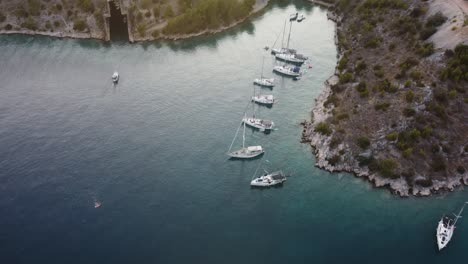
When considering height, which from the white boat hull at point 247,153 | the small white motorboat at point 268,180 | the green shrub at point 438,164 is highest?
the green shrub at point 438,164

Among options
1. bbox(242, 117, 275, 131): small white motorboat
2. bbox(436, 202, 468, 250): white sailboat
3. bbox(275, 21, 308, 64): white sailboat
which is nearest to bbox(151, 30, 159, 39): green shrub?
bbox(275, 21, 308, 64): white sailboat

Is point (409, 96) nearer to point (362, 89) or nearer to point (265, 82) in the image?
point (362, 89)

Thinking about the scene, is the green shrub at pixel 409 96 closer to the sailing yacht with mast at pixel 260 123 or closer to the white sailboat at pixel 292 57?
the sailing yacht with mast at pixel 260 123

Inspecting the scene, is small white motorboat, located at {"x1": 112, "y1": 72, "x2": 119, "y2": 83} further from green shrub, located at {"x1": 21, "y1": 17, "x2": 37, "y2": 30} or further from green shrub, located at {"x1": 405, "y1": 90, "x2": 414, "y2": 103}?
green shrub, located at {"x1": 405, "y1": 90, "x2": 414, "y2": 103}

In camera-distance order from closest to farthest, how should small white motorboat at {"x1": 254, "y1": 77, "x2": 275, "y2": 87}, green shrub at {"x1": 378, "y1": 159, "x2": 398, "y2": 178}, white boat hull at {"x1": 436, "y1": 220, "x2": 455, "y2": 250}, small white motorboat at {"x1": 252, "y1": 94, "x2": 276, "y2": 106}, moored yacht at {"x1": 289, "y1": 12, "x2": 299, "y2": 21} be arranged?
white boat hull at {"x1": 436, "y1": 220, "x2": 455, "y2": 250}
green shrub at {"x1": 378, "y1": 159, "x2": 398, "y2": 178}
small white motorboat at {"x1": 252, "y1": 94, "x2": 276, "y2": 106}
small white motorboat at {"x1": 254, "y1": 77, "x2": 275, "y2": 87}
moored yacht at {"x1": 289, "y1": 12, "x2": 299, "y2": 21}

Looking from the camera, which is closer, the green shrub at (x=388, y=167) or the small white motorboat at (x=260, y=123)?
the green shrub at (x=388, y=167)

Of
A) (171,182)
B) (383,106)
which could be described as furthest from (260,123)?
(383,106)

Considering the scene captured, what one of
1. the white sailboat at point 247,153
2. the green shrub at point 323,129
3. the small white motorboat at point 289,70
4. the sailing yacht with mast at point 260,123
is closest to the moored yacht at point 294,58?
the small white motorboat at point 289,70
